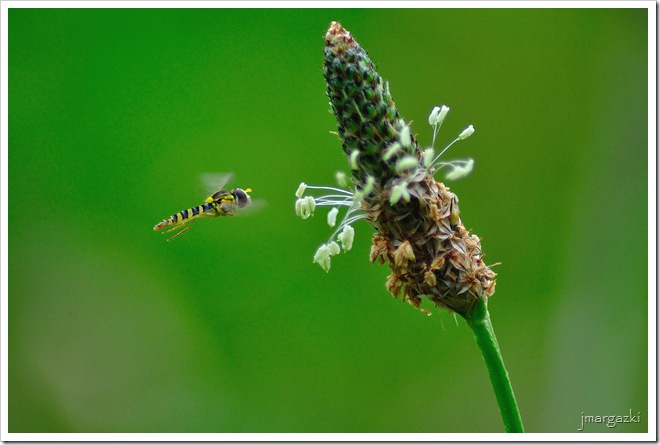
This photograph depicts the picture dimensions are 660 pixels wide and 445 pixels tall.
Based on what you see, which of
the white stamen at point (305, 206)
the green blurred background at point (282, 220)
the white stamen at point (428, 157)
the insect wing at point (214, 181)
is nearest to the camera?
the white stamen at point (428, 157)

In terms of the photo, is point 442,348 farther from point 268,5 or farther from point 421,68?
point 268,5

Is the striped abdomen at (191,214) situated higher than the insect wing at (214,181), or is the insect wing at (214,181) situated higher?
the insect wing at (214,181)

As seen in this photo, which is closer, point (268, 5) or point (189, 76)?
point (268, 5)

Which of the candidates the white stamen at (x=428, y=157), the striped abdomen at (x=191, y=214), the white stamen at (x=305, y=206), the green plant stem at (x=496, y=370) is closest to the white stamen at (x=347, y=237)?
the white stamen at (x=305, y=206)

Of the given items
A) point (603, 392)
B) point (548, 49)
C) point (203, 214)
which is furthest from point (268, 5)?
point (603, 392)

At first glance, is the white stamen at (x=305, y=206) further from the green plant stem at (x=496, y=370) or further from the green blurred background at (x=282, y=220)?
the green blurred background at (x=282, y=220)

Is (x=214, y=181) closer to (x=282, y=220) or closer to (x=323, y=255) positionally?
(x=323, y=255)
